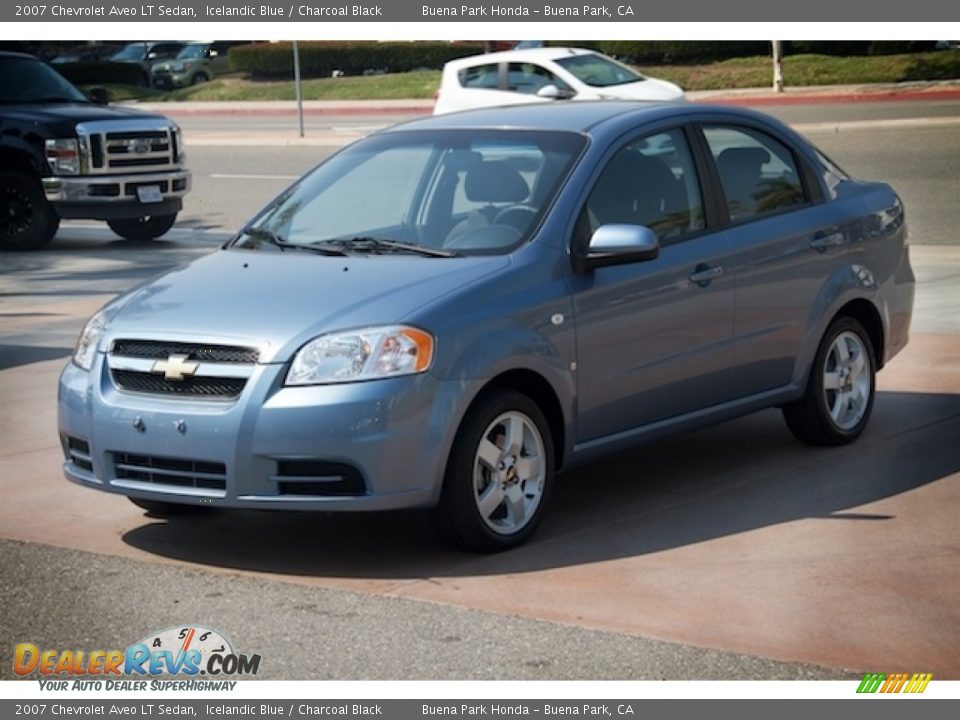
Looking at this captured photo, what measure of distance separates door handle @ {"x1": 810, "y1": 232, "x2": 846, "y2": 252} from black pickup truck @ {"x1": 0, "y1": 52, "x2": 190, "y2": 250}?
10833 mm

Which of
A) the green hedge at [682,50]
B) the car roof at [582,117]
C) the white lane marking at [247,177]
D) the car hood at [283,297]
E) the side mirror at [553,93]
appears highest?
the car roof at [582,117]

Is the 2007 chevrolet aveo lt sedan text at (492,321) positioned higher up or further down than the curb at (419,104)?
higher up

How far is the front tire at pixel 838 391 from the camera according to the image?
331 inches

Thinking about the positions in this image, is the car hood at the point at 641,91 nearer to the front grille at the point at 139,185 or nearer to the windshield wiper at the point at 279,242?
the front grille at the point at 139,185

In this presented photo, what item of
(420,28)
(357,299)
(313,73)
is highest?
(420,28)

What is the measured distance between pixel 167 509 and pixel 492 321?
1.71 meters

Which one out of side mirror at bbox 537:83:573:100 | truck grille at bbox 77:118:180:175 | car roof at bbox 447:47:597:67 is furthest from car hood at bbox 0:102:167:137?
car roof at bbox 447:47:597:67

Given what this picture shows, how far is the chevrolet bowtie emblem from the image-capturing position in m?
6.59

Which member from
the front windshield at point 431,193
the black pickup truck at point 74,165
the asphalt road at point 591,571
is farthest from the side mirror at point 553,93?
the front windshield at point 431,193

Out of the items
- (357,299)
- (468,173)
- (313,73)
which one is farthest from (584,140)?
(313,73)

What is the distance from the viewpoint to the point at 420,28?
9672 millimetres

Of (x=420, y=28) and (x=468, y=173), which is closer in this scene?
(x=468, y=173)

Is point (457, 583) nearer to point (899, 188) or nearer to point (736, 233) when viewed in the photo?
point (736, 233)

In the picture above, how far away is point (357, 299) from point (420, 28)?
132 inches
